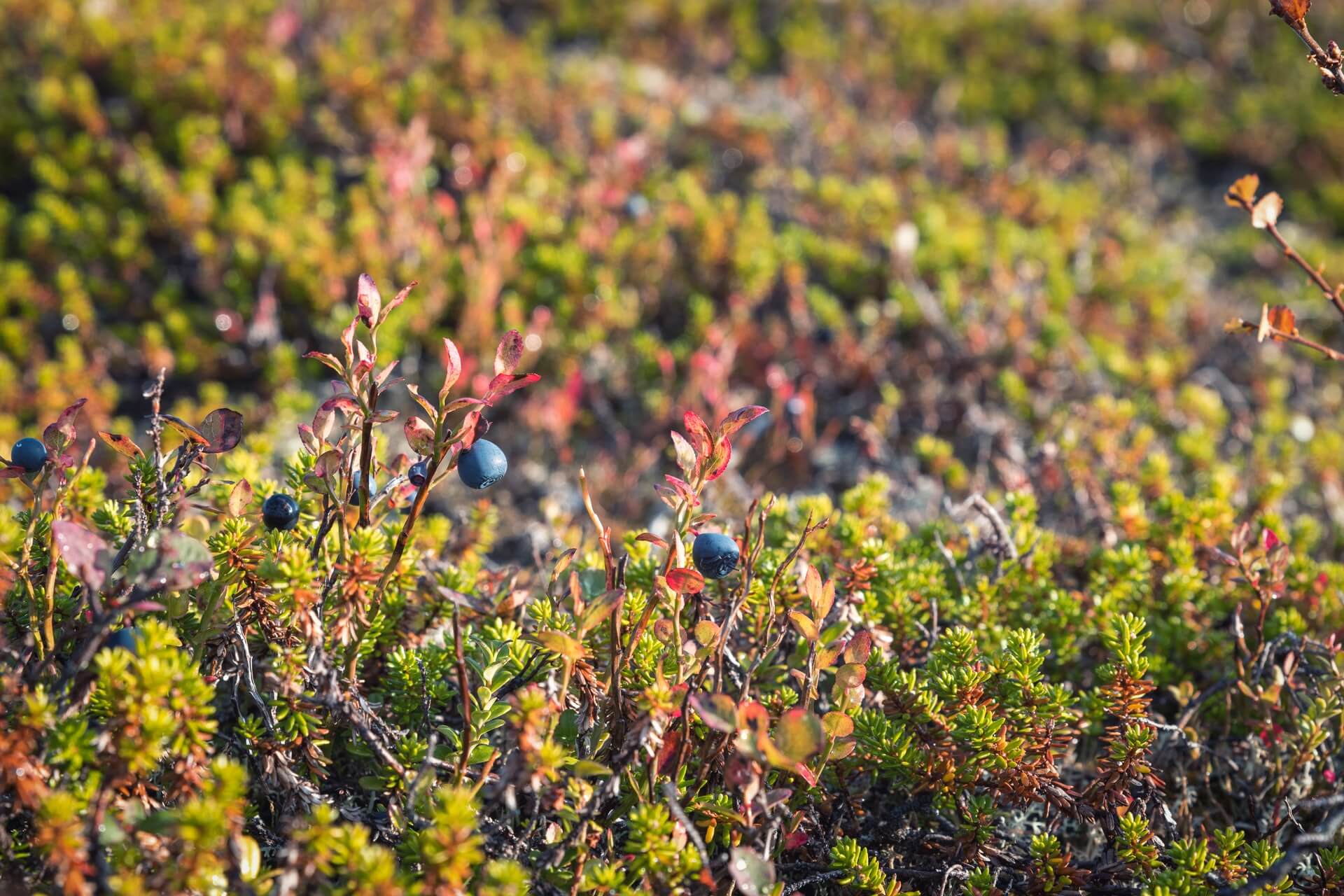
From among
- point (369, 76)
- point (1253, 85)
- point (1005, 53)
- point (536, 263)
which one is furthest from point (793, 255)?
point (1253, 85)

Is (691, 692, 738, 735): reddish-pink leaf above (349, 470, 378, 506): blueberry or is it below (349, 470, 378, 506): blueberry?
below

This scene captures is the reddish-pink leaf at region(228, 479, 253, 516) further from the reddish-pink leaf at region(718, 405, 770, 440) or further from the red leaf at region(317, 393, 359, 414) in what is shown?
the reddish-pink leaf at region(718, 405, 770, 440)

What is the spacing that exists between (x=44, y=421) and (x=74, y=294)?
0.64m

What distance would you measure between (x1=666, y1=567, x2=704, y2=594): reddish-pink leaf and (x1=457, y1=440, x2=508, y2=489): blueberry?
0.36 m

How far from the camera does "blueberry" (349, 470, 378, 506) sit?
5.49 feet

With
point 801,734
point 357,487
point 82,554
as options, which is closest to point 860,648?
point 801,734

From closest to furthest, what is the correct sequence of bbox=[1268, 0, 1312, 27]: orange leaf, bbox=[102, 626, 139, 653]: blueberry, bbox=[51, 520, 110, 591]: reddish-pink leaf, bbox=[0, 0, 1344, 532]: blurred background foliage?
bbox=[51, 520, 110, 591]: reddish-pink leaf → bbox=[102, 626, 139, 653]: blueberry → bbox=[1268, 0, 1312, 27]: orange leaf → bbox=[0, 0, 1344, 532]: blurred background foliage

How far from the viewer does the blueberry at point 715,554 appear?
167 cm

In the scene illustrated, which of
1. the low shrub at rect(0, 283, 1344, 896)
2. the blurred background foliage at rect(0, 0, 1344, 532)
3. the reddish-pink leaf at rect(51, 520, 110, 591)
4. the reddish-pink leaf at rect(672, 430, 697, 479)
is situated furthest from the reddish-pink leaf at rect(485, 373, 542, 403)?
the blurred background foliage at rect(0, 0, 1344, 532)

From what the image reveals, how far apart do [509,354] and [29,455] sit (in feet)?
2.88

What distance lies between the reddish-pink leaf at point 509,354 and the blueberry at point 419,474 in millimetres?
218

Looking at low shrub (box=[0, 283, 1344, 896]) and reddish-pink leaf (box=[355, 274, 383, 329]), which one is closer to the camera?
low shrub (box=[0, 283, 1344, 896])

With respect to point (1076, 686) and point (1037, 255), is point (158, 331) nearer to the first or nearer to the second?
point (1076, 686)

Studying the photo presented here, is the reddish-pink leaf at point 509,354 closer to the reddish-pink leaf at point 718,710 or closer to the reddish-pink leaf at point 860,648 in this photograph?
the reddish-pink leaf at point 718,710
